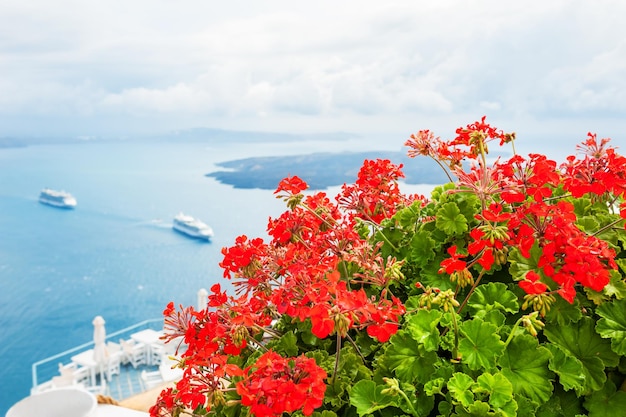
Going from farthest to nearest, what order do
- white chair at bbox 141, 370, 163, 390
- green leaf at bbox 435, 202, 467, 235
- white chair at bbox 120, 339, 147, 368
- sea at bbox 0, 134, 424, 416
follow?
sea at bbox 0, 134, 424, 416 < white chair at bbox 120, 339, 147, 368 < white chair at bbox 141, 370, 163, 390 < green leaf at bbox 435, 202, 467, 235

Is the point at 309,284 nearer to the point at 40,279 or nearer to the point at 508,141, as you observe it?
the point at 508,141

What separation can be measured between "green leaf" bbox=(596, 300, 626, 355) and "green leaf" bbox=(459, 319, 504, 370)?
134 mm

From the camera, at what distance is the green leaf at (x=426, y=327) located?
1.70ft

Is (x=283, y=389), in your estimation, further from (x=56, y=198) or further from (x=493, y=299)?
(x=56, y=198)

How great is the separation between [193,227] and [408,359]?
1186cm

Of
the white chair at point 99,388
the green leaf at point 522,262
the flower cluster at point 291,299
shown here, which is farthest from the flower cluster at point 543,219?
the white chair at point 99,388

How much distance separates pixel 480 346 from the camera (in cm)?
51

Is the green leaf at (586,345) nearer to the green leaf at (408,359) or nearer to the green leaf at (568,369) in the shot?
the green leaf at (568,369)

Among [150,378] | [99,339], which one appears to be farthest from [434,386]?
[150,378]

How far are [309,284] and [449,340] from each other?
155 millimetres

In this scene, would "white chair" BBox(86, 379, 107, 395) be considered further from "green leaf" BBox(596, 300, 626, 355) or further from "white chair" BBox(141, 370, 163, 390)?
"green leaf" BBox(596, 300, 626, 355)

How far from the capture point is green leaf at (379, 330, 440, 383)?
0.52 meters

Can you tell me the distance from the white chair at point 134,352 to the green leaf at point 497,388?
554cm

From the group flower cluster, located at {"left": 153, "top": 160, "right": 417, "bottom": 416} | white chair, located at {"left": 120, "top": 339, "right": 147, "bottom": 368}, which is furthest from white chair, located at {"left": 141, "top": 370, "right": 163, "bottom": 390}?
flower cluster, located at {"left": 153, "top": 160, "right": 417, "bottom": 416}
